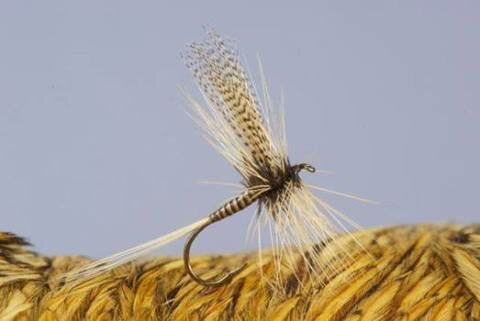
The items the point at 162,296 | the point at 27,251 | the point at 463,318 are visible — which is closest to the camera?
the point at 463,318

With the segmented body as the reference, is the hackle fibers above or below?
below

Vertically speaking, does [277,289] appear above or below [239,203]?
below

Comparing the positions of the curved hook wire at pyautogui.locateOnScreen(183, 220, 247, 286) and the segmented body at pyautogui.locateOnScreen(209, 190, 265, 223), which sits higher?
the segmented body at pyautogui.locateOnScreen(209, 190, 265, 223)

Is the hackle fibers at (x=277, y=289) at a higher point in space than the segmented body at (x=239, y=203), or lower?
lower

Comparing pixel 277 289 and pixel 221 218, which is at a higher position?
pixel 221 218

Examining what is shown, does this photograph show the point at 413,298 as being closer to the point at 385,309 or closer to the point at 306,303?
the point at 385,309

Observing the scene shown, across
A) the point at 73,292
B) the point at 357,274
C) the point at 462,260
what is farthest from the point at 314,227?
the point at 73,292

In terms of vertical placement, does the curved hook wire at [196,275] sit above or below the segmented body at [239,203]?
below

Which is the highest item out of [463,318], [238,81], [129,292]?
[238,81]
